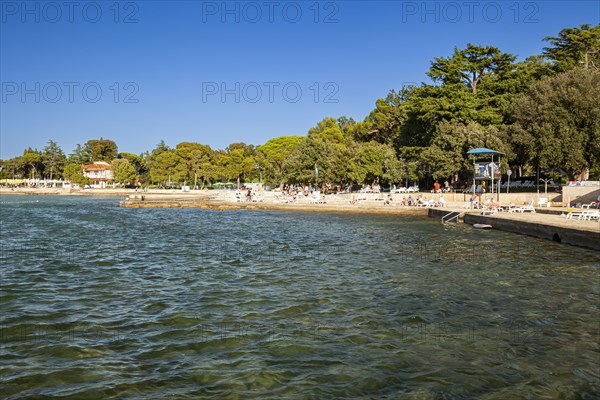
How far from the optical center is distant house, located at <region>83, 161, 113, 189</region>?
441ft

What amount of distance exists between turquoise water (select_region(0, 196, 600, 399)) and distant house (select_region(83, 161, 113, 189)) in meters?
123

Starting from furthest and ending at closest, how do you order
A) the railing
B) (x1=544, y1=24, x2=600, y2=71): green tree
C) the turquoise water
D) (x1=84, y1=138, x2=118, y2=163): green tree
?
(x1=84, y1=138, x2=118, y2=163): green tree < (x1=544, y1=24, x2=600, y2=71): green tree < the railing < the turquoise water

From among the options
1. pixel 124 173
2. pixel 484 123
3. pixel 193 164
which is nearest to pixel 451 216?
pixel 484 123

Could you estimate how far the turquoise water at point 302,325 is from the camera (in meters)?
6.45

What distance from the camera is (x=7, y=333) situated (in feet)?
28.2

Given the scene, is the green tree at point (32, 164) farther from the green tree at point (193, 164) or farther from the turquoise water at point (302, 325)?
the turquoise water at point (302, 325)

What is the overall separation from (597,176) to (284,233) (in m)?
39.4

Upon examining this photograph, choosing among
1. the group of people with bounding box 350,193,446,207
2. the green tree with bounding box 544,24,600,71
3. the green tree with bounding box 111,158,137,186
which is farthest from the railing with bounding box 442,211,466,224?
the green tree with bounding box 111,158,137,186

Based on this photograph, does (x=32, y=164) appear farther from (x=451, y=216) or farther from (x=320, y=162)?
(x=451, y=216)

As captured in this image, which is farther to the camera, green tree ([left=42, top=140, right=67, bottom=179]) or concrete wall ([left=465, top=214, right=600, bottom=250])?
green tree ([left=42, top=140, right=67, bottom=179])

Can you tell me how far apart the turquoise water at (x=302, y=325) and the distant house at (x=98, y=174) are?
404 ft

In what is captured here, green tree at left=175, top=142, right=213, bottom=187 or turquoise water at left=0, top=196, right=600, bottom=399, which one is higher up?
green tree at left=175, top=142, right=213, bottom=187

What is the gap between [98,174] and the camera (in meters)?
137

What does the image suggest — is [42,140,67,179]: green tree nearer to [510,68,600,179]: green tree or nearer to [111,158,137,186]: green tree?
[111,158,137,186]: green tree
